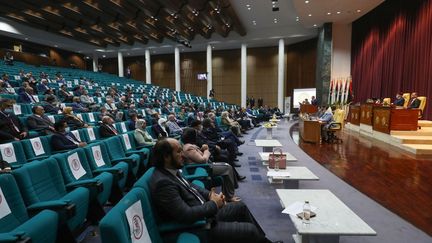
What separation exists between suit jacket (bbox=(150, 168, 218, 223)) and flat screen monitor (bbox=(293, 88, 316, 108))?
15099 millimetres

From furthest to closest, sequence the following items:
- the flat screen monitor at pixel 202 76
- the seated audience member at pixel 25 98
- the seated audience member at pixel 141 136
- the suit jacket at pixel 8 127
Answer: the flat screen monitor at pixel 202 76
the seated audience member at pixel 25 98
the seated audience member at pixel 141 136
the suit jacket at pixel 8 127

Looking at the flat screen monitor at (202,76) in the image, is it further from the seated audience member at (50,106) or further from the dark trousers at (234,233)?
the dark trousers at (234,233)

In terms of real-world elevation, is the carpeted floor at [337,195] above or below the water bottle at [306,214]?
below

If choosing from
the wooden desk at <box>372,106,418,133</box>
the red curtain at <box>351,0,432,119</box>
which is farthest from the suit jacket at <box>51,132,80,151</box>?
the red curtain at <box>351,0,432,119</box>

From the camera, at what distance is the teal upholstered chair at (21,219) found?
52.7 inches

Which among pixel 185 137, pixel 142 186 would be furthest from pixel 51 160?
pixel 185 137

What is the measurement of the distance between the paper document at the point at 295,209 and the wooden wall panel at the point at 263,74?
16.2m

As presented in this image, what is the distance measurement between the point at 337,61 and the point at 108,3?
1076 cm

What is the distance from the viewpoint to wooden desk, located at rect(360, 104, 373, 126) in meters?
8.00

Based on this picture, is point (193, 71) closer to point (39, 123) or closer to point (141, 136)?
point (39, 123)

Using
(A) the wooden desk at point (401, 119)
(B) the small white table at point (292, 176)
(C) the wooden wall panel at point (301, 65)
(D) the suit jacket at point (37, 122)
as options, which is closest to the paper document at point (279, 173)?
(B) the small white table at point (292, 176)

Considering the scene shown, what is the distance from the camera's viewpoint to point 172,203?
1454mm

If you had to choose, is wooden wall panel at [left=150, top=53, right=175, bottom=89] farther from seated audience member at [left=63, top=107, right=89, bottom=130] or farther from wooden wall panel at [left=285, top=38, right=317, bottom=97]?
seated audience member at [left=63, top=107, right=89, bottom=130]

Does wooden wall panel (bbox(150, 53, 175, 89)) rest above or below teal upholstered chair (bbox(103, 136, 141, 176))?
above
